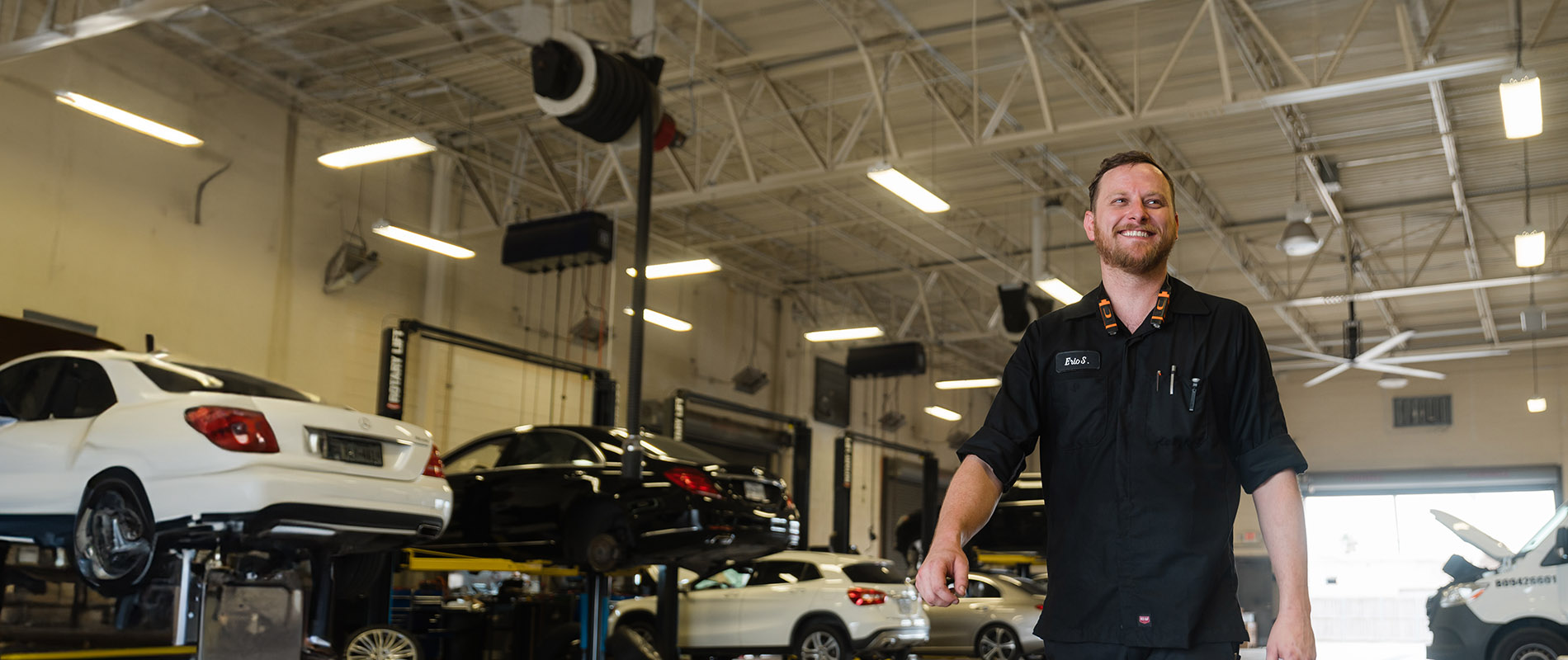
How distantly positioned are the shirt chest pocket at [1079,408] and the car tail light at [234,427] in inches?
170

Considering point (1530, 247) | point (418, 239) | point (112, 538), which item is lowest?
point (112, 538)

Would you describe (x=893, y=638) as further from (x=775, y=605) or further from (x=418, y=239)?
(x=418, y=239)

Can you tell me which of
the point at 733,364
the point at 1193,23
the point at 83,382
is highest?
the point at 1193,23

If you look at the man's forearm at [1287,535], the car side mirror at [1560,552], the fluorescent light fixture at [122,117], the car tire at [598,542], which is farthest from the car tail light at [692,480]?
the car side mirror at [1560,552]

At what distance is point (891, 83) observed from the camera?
13.2m

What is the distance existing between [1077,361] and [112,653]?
13.4 ft

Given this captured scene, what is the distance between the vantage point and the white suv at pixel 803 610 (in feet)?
34.2

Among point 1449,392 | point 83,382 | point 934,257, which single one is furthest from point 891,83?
point 1449,392

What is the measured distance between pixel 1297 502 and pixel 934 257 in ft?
60.3

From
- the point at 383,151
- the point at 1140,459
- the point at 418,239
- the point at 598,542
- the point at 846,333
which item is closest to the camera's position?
the point at 1140,459

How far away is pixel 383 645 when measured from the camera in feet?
22.0

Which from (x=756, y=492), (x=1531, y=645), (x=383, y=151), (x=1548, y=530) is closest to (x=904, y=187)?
(x=756, y=492)

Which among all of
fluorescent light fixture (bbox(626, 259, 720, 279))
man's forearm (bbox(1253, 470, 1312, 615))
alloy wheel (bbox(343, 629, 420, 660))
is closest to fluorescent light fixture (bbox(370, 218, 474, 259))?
fluorescent light fixture (bbox(626, 259, 720, 279))

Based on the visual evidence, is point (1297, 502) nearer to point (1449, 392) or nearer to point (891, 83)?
point (891, 83)
